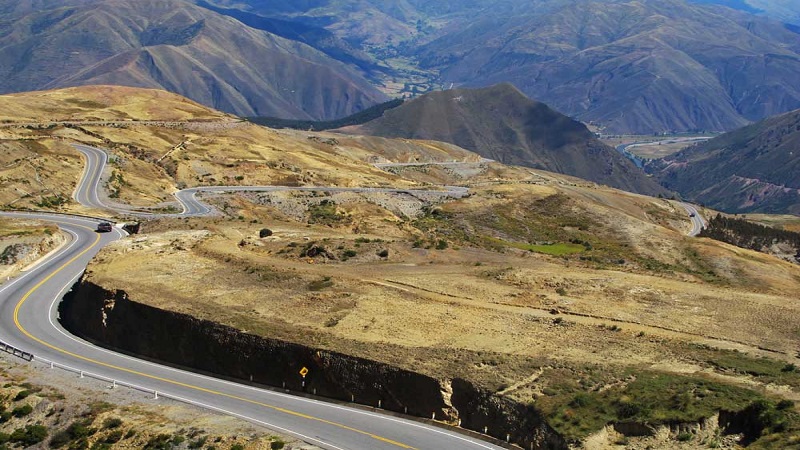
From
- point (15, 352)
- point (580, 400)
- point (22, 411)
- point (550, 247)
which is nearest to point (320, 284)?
point (15, 352)

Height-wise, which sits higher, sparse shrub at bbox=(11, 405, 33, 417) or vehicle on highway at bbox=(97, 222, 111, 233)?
vehicle on highway at bbox=(97, 222, 111, 233)

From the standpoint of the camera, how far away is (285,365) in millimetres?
35906

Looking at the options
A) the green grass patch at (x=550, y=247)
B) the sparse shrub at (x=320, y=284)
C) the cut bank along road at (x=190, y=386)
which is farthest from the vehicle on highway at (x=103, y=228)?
the green grass patch at (x=550, y=247)

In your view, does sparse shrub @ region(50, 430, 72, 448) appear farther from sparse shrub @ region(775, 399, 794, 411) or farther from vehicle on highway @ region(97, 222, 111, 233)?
vehicle on highway @ region(97, 222, 111, 233)

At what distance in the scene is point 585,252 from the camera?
79.9m

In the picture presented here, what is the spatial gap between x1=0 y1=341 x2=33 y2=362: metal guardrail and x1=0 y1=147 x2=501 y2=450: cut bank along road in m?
0.88

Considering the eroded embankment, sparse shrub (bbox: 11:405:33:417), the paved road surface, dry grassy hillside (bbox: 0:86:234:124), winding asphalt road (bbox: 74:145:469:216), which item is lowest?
sparse shrub (bbox: 11:405:33:417)

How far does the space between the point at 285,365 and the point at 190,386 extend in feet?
15.1

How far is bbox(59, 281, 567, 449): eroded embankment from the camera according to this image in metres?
30.0

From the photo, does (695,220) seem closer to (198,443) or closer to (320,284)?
(320,284)

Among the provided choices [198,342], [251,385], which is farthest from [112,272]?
[251,385]

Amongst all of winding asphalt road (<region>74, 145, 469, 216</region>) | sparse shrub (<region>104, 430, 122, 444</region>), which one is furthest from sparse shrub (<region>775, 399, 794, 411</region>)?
winding asphalt road (<region>74, 145, 469, 216</region>)

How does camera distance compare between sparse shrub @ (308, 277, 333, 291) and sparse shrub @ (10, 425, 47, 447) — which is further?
sparse shrub @ (308, 277, 333, 291)

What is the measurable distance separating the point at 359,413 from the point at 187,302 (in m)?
14.6
